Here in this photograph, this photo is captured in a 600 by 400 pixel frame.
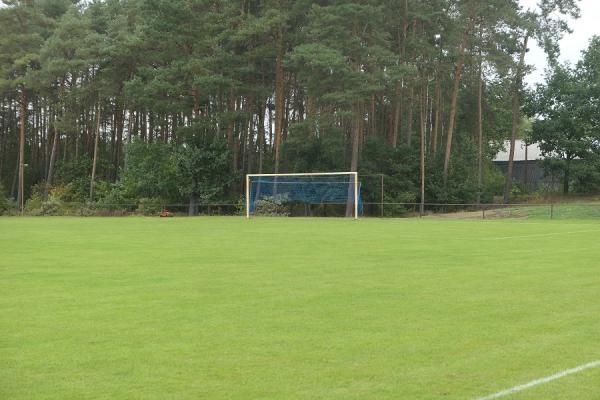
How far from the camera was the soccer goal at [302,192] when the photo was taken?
40.3 meters

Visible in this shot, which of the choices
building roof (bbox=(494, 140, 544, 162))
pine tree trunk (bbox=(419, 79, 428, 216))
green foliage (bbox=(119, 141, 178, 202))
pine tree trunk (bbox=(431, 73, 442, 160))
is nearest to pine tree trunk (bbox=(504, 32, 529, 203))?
pine tree trunk (bbox=(431, 73, 442, 160))

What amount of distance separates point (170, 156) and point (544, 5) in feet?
93.3

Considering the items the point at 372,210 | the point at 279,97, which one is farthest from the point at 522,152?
the point at 279,97

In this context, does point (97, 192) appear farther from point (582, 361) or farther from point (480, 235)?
point (582, 361)

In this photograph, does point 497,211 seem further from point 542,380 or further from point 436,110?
point 542,380

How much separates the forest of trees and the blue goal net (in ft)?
5.97

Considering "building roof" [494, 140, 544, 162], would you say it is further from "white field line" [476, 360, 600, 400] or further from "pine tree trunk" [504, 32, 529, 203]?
"white field line" [476, 360, 600, 400]

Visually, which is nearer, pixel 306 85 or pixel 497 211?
pixel 497 211

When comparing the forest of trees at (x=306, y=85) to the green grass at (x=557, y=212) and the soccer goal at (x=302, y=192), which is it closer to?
the soccer goal at (x=302, y=192)

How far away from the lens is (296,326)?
741cm

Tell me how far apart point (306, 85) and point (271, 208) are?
8.99m

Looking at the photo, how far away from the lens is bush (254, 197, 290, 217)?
40531 mm

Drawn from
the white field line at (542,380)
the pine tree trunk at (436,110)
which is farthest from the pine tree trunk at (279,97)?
the white field line at (542,380)

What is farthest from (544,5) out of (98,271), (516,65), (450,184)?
(98,271)
